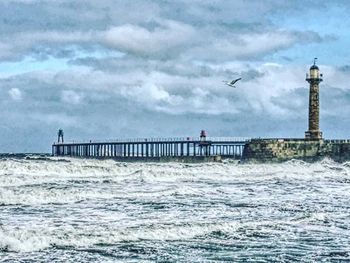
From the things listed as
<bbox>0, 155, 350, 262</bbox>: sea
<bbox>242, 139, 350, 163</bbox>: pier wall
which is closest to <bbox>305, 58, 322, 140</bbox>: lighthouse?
<bbox>242, 139, 350, 163</bbox>: pier wall

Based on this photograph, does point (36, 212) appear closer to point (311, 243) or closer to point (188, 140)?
point (311, 243)

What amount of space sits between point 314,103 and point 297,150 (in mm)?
4427

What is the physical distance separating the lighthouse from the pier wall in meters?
1.03

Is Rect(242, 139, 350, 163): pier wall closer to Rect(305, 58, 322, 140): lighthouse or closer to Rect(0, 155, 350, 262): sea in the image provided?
Rect(305, 58, 322, 140): lighthouse

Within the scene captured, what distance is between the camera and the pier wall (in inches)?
2448

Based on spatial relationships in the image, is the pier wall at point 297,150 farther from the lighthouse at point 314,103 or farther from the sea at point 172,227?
the sea at point 172,227

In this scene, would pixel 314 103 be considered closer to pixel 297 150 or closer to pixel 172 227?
pixel 297 150

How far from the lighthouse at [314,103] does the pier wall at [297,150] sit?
103 cm

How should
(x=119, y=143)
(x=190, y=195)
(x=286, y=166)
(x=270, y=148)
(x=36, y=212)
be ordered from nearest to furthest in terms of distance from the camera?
(x=36, y=212) → (x=190, y=195) → (x=286, y=166) → (x=270, y=148) → (x=119, y=143)

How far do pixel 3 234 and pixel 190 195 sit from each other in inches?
443

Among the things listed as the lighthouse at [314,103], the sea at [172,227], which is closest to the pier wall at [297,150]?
the lighthouse at [314,103]

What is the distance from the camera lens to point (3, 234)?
41.0 ft

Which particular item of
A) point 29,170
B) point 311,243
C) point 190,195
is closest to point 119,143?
point 29,170

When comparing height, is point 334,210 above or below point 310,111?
below
